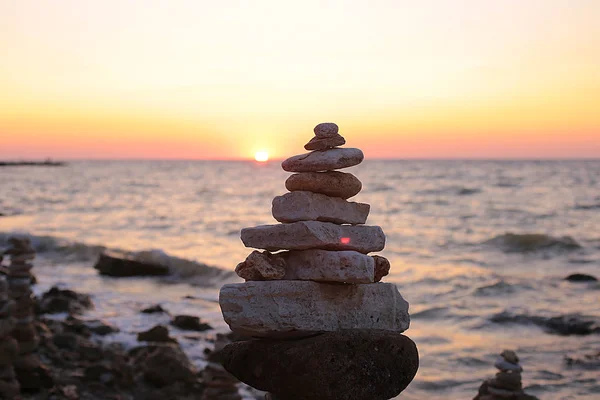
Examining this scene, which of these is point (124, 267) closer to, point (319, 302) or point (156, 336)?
point (156, 336)

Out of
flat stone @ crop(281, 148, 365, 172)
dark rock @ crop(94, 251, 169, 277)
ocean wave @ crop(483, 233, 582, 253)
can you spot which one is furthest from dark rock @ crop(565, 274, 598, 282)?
flat stone @ crop(281, 148, 365, 172)

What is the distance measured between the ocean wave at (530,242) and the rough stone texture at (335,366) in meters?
26.5

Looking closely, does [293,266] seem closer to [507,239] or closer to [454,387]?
[454,387]

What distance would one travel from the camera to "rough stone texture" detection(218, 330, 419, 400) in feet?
14.1

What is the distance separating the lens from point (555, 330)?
596 inches

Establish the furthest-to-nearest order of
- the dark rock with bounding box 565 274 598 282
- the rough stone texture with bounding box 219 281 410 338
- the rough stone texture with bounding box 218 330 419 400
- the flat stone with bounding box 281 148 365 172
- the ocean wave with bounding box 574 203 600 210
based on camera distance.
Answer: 1. the ocean wave with bounding box 574 203 600 210
2. the dark rock with bounding box 565 274 598 282
3. the flat stone with bounding box 281 148 365 172
4. the rough stone texture with bounding box 219 281 410 338
5. the rough stone texture with bounding box 218 330 419 400

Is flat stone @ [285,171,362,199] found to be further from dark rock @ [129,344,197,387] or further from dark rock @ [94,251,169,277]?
dark rock @ [94,251,169,277]

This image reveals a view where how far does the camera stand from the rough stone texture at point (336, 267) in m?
4.54

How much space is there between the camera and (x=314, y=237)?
15.1 ft

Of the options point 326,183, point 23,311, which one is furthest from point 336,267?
point 23,311

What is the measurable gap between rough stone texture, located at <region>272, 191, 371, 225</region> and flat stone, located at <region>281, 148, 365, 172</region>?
0.21 m

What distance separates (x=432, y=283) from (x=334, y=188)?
16.6 m

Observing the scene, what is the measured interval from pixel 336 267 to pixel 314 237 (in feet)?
0.85

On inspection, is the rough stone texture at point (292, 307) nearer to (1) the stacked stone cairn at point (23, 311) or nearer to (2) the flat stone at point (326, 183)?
(2) the flat stone at point (326, 183)
